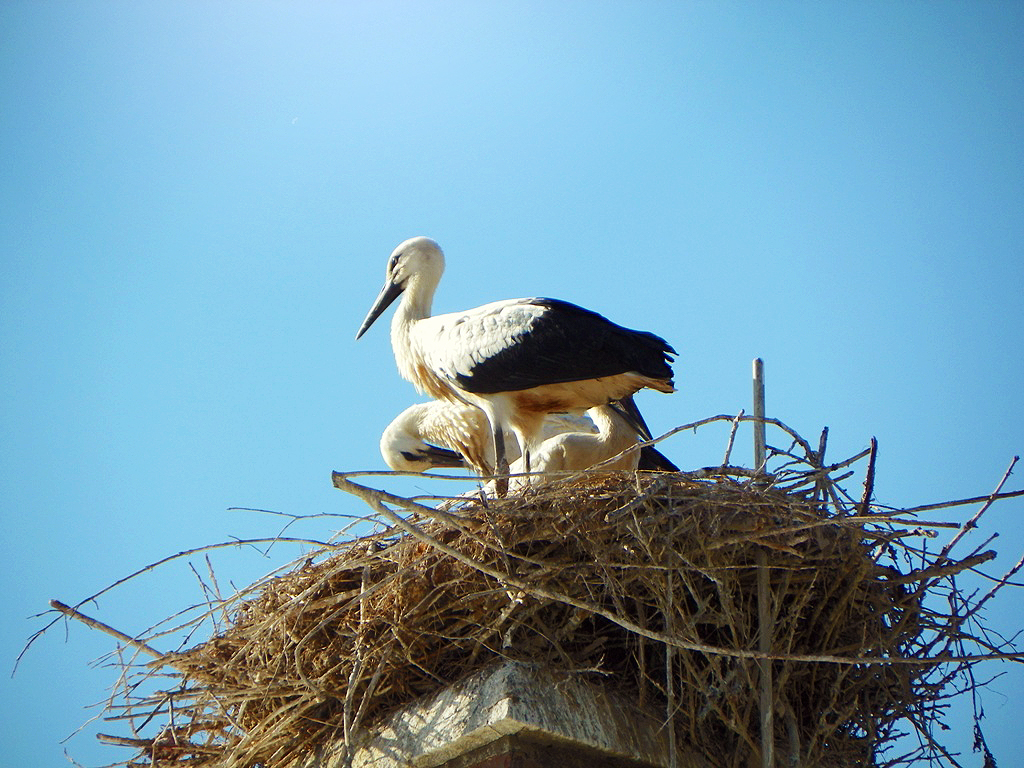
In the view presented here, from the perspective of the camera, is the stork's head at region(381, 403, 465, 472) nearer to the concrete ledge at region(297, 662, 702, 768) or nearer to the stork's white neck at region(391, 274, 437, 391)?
the stork's white neck at region(391, 274, 437, 391)

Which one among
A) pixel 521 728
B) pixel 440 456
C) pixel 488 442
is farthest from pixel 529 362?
pixel 440 456

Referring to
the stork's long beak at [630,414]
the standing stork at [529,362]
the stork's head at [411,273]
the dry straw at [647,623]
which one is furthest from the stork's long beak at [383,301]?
the dry straw at [647,623]

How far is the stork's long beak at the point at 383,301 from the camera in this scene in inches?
263

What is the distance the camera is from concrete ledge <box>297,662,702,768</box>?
3139 millimetres

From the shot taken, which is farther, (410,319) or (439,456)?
(439,456)

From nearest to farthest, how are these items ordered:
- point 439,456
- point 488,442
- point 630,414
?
point 630,414 → point 488,442 → point 439,456

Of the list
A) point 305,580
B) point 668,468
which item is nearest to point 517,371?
point 668,468

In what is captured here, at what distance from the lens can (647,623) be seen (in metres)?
→ 3.37

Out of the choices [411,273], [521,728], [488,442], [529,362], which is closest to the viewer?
[521,728]

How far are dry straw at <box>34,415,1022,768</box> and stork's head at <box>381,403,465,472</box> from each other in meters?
4.66

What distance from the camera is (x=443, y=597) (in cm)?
347

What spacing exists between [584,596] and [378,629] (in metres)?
0.61

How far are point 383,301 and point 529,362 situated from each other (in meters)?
1.61

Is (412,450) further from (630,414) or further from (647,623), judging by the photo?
(647,623)
